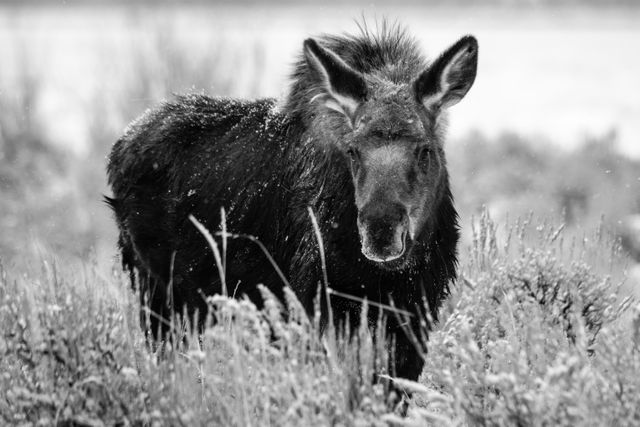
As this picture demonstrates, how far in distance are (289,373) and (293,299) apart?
308 millimetres

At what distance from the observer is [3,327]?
4.50 meters

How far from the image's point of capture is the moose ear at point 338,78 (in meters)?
4.55

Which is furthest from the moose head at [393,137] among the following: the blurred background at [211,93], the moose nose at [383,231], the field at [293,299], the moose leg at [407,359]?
the blurred background at [211,93]

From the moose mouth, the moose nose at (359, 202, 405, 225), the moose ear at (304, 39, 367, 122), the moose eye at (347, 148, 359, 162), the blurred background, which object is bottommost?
the blurred background

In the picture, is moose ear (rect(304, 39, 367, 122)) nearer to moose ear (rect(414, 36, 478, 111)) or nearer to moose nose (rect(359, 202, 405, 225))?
moose ear (rect(414, 36, 478, 111))

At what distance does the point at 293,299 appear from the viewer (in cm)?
350

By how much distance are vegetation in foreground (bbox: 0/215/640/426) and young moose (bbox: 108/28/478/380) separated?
→ 1.31ft

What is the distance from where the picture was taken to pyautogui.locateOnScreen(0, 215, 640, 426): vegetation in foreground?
3281mm

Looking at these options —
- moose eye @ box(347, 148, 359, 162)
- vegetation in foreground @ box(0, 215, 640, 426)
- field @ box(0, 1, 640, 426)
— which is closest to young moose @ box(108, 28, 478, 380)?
moose eye @ box(347, 148, 359, 162)

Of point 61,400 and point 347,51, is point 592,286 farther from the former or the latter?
point 61,400

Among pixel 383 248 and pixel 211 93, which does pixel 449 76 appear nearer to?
pixel 383 248

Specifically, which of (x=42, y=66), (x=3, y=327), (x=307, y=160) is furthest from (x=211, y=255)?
(x=42, y=66)

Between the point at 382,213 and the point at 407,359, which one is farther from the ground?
the point at 382,213

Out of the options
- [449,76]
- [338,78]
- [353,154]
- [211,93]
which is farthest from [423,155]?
[211,93]
